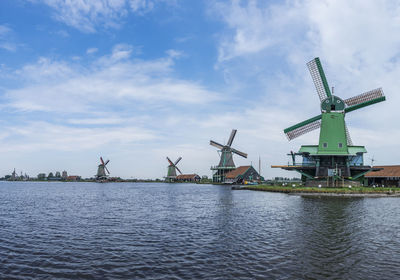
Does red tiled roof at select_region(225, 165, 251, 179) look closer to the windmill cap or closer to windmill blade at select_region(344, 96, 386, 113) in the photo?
the windmill cap

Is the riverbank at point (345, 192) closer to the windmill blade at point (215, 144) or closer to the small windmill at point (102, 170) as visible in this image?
the windmill blade at point (215, 144)

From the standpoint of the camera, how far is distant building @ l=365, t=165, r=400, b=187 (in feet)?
221

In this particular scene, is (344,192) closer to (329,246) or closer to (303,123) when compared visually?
(303,123)

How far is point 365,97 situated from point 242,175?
5803 cm

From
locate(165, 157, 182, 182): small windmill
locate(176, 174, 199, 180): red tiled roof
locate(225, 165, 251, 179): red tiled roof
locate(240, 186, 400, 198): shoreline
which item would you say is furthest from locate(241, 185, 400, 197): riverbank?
locate(165, 157, 182, 182): small windmill

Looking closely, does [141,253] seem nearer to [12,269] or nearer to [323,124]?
[12,269]

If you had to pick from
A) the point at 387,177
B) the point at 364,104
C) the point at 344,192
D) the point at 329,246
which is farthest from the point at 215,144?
the point at 329,246

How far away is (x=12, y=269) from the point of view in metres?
10.9

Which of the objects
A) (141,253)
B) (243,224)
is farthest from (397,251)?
(141,253)

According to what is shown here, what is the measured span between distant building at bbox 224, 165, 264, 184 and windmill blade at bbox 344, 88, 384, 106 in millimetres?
55667

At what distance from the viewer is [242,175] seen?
10544cm

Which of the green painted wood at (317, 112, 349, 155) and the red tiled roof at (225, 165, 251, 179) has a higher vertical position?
the green painted wood at (317, 112, 349, 155)

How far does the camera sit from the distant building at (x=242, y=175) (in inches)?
4146

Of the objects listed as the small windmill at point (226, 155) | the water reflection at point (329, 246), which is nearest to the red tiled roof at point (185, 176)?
the small windmill at point (226, 155)
